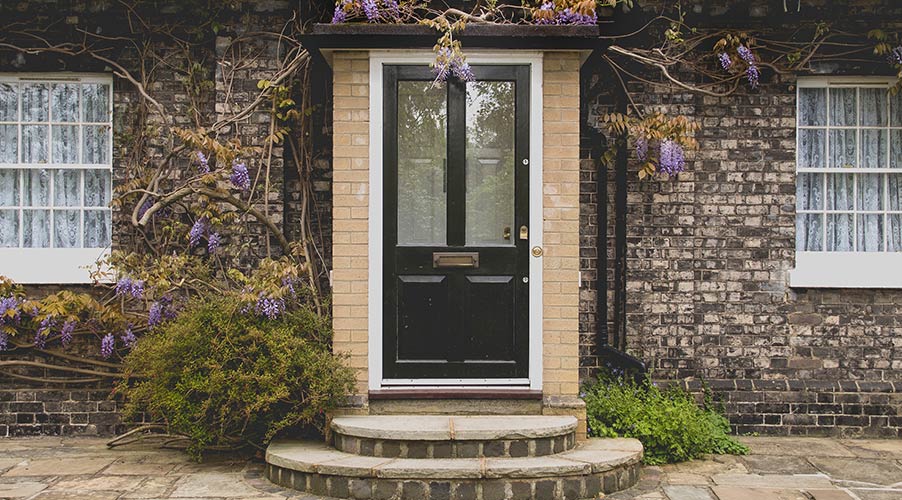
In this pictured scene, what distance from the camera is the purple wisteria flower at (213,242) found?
7.68 metres

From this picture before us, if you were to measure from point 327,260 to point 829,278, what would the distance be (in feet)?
13.9

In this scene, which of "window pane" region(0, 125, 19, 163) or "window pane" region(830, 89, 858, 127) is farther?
"window pane" region(830, 89, 858, 127)

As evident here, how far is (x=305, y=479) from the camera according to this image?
6.16m

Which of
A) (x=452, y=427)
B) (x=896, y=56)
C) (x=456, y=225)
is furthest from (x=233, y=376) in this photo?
(x=896, y=56)

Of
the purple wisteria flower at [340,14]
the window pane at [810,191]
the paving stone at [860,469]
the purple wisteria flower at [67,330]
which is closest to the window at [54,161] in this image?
the purple wisteria flower at [67,330]

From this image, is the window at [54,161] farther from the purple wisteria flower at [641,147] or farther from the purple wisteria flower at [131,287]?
the purple wisteria flower at [641,147]

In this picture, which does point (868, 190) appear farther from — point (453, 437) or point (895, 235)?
point (453, 437)

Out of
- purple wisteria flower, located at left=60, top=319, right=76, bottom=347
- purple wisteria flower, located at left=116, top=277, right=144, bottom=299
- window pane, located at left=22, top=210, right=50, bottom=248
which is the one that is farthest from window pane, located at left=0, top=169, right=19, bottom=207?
purple wisteria flower, located at left=116, top=277, right=144, bottom=299

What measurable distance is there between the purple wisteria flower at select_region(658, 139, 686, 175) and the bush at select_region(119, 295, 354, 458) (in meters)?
3.10

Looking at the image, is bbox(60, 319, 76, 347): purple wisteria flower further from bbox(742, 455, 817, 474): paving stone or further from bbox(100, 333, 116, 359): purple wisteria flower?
bbox(742, 455, 817, 474): paving stone

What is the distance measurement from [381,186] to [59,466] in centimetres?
307

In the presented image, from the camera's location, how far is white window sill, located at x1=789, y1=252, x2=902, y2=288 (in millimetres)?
7961

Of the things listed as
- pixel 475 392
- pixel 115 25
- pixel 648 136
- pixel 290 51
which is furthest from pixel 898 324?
pixel 115 25

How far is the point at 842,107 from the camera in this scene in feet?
26.7
